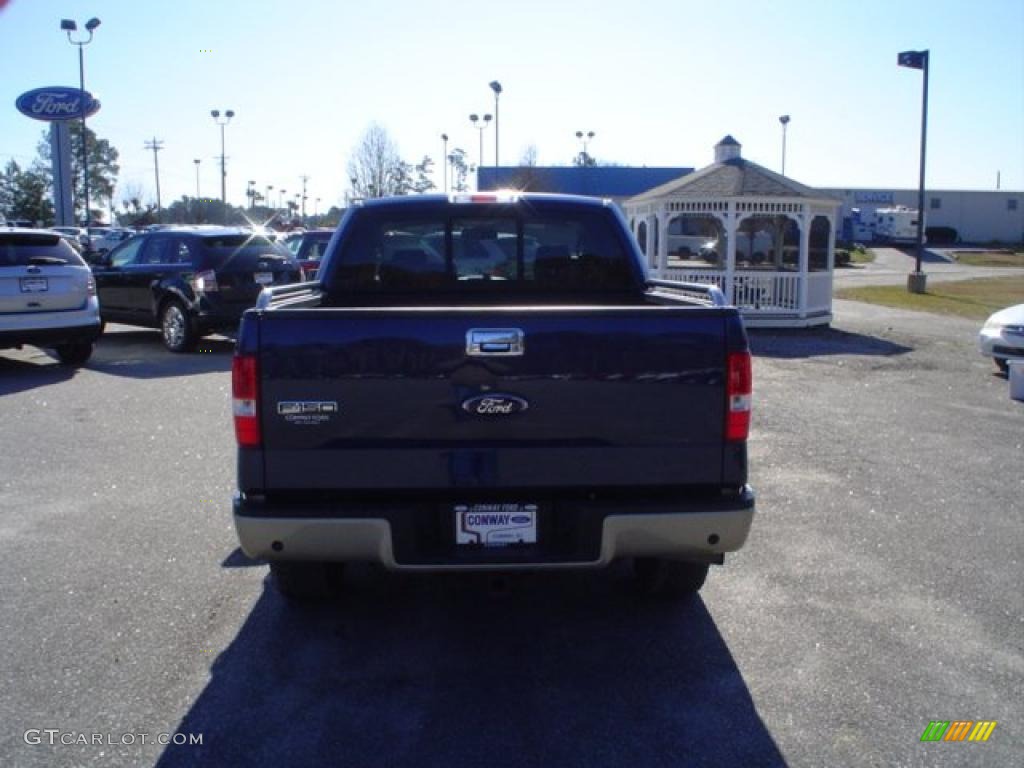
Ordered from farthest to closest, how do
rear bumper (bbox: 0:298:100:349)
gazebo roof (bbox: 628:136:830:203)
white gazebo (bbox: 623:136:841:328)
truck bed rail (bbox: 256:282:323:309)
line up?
gazebo roof (bbox: 628:136:830:203) < white gazebo (bbox: 623:136:841:328) < rear bumper (bbox: 0:298:100:349) < truck bed rail (bbox: 256:282:323:309)

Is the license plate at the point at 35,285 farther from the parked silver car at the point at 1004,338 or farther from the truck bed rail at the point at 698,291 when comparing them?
the parked silver car at the point at 1004,338

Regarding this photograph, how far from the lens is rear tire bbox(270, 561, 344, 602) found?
4.54 m

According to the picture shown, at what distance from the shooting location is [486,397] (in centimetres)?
386

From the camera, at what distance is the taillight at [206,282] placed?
13977 millimetres

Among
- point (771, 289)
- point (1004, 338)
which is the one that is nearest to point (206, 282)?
point (1004, 338)

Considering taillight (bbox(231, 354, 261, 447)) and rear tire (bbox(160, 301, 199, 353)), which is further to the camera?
rear tire (bbox(160, 301, 199, 353))

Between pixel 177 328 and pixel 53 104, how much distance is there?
23.9 meters

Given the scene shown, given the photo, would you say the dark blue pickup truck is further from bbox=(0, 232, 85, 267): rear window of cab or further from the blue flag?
the blue flag

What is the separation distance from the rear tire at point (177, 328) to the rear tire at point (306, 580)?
10.1m

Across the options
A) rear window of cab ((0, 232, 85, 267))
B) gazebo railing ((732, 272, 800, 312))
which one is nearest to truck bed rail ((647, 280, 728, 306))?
rear window of cab ((0, 232, 85, 267))

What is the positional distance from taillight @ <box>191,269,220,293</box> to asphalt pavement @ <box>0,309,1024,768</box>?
6.45m

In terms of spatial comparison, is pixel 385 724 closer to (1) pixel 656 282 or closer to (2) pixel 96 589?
(2) pixel 96 589

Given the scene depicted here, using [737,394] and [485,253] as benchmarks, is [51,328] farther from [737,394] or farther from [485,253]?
[737,394]

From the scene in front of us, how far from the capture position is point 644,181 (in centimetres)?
6162
